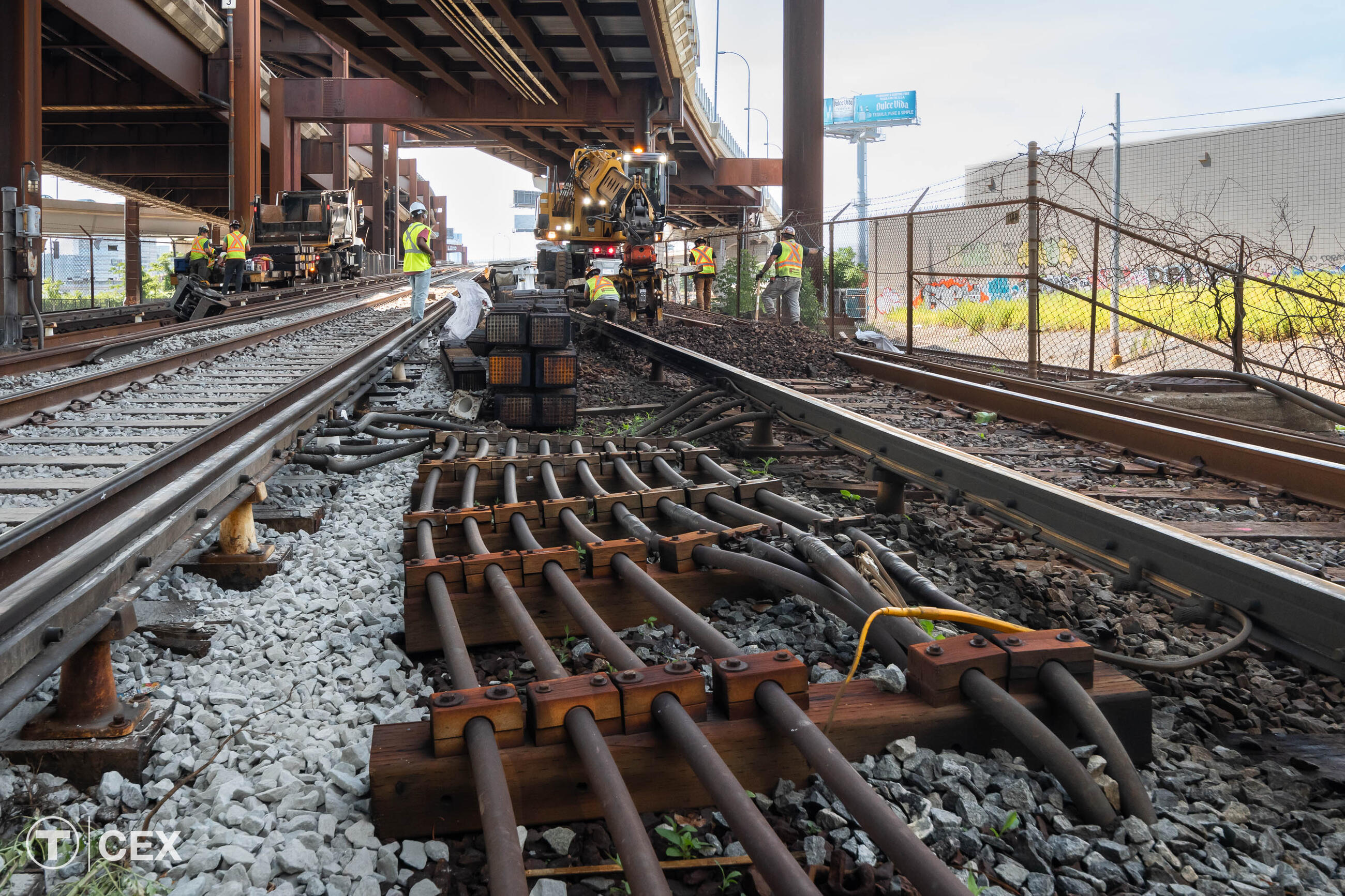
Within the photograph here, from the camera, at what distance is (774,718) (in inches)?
84.1

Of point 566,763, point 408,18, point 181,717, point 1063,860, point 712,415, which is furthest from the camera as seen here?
point 408,18

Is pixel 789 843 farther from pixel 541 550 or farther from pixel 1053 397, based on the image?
pixel 1053 397

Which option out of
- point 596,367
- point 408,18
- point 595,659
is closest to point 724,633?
point 595,659

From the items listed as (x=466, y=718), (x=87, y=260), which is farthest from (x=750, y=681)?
(x=87, y=260)

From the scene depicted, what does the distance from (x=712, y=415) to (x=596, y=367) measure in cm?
492

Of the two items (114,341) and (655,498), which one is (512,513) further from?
(114,341)

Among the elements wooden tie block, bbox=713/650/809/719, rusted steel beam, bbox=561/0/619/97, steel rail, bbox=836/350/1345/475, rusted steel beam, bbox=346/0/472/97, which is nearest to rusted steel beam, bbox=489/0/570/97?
rusted steel beam, bbox=561/0/619/97

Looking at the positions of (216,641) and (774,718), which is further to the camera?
(216,641)

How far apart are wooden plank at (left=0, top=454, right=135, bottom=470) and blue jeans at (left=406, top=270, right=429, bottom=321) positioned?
10.1 metres

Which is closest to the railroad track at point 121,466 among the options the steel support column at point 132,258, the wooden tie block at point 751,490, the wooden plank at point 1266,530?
the wooden tie block at point 751,490

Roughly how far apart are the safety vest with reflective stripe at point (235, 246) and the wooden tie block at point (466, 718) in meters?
23.4

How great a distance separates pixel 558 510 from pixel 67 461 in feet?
10.4

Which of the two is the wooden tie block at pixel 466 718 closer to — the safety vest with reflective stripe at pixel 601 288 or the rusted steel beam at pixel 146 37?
the safety vest with reflective stripe at pixel 601 288

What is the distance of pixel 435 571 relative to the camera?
3.19 m
